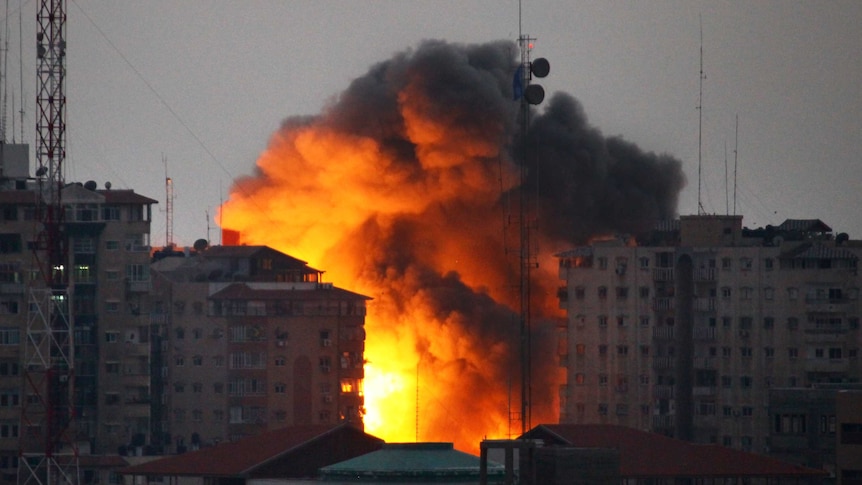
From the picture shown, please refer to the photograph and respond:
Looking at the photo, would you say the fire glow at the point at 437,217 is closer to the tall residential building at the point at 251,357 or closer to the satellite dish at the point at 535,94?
the tall residential building at the point at 251,357

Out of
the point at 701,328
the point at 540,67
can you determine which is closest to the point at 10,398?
the point at 701,328

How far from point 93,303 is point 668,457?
39.0 metres

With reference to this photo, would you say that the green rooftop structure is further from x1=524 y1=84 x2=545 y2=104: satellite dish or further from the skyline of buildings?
the skyline of buildings

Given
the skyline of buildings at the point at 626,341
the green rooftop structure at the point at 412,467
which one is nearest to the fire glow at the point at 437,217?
the skyline of buildings at the point at 626,341

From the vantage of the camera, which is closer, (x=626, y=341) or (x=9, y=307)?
(x=9, y=307)

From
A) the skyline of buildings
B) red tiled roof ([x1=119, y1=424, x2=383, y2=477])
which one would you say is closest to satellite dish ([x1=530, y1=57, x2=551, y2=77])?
red tiled roof ([x1=119, y1=424, x2=383, y2=477])

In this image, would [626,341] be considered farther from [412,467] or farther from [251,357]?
[412,467]

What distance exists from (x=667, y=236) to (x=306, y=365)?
2037 centimetres

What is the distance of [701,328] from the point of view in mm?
155125

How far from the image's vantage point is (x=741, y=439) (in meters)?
153

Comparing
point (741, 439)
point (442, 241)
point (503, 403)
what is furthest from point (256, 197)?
point (741, 439)

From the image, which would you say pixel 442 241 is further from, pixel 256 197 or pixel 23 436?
pixel 23 436

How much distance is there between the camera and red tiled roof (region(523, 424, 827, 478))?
112637 millimetres

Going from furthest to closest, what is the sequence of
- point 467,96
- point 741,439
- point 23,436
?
1. point 467,96
2. point 741,439
3. point 23,436
